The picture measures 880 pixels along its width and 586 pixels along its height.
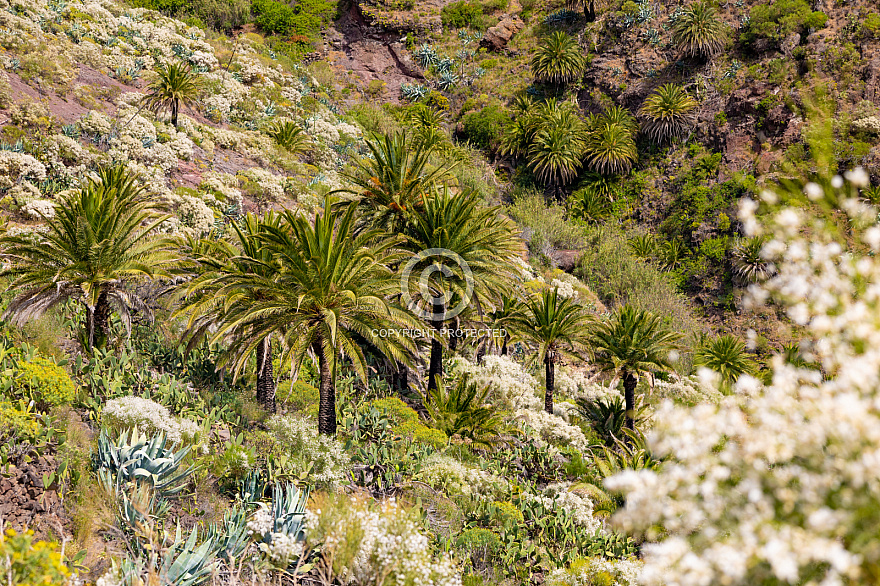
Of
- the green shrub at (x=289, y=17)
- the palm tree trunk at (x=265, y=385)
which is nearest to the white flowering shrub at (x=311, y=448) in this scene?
the palm tree trunk at (x=265, y=385)

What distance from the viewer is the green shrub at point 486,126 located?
158ft

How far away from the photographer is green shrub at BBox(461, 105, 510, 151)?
48.2 m

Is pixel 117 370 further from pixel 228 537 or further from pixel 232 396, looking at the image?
pixel 228 537

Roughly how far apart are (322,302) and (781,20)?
46.3m

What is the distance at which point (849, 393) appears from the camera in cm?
291

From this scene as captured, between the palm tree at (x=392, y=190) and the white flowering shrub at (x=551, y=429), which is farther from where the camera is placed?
the white flowering shrub at (x=551, y=429)

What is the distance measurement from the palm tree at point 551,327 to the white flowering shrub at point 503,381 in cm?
102

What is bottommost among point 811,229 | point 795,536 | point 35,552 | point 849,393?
point 35,552

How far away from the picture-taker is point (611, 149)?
4272 centimetres

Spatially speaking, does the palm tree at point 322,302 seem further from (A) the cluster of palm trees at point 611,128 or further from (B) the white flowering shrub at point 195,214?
(A) the cluster of palm trees at point 611,128

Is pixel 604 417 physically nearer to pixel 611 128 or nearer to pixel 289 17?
pixel 611 128

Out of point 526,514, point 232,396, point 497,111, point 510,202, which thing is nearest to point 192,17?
point 497,111

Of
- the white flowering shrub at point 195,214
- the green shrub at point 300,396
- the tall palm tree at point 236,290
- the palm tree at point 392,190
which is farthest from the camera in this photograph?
the white flowering shrub at point 195,214

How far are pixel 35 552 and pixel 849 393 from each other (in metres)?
6.18
